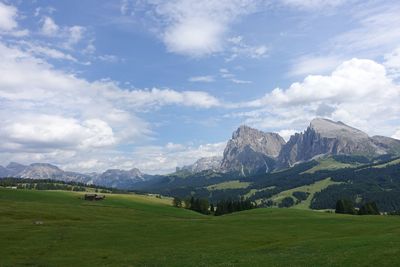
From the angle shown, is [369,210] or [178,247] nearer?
[178,247]

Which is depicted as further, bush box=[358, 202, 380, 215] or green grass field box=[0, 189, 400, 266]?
bush box=[358, 202, 380, 215]

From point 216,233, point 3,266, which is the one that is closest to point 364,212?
point 216,233

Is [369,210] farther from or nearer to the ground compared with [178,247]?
farther from the ground

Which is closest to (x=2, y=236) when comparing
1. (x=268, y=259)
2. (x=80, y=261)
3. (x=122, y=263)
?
(x=80, y=261)

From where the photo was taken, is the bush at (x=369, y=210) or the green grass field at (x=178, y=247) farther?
the bush at (x=369, y=210)

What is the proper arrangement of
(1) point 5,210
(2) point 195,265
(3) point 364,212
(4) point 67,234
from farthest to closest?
(3) point 364,212 < (1) point 5,210 < (4) point 67,234 < (2) point 195,265

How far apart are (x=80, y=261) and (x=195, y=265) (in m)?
16.5

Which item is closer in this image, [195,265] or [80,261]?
[195,265]

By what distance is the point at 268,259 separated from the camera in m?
47.2

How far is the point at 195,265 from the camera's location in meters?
45.7

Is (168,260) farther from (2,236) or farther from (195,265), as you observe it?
(2,236)

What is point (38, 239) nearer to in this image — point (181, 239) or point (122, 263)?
point (181, 239)

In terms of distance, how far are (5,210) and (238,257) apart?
98751 millimetres

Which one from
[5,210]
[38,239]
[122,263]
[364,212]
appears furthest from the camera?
[364,212]
